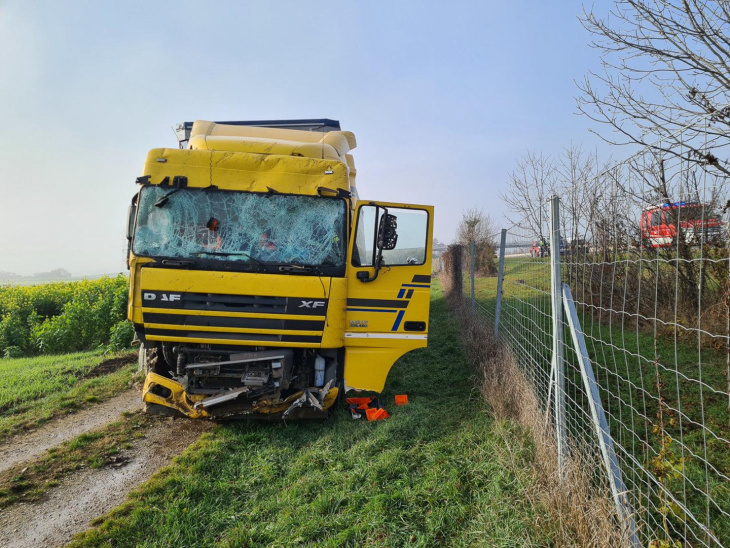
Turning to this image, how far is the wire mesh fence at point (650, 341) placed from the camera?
82.8 inches

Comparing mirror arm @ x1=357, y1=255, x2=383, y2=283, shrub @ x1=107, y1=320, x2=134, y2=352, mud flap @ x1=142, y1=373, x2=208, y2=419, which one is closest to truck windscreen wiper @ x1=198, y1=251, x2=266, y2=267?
mirror arm @ x1=357, y1=255, x2=383, y2=283

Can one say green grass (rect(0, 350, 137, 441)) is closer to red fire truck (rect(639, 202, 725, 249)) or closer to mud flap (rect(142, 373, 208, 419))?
mud flap (rect(142, 373, 208, 419))

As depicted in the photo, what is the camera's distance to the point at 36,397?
21.0ft

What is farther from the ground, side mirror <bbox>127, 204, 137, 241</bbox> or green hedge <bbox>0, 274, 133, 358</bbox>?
side mirror <bbox>127, 204, 137, 241</bbox>

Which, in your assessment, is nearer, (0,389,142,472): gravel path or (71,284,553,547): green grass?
(71,284,553,547): green grass

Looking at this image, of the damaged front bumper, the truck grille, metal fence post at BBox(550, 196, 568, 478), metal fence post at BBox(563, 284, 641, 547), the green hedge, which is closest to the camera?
metal fence post at BBox(563, 284, 641, 547)

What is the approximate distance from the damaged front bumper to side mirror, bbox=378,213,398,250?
168 cm

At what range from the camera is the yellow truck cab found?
4.47 m

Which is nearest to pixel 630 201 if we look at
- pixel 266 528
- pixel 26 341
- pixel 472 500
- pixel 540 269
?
pixel 540 269

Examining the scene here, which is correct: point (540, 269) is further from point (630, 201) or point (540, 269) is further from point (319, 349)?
point (319, 349)

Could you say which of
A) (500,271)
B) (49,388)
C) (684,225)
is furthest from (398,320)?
(49,388)

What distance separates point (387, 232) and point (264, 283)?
4.76ft

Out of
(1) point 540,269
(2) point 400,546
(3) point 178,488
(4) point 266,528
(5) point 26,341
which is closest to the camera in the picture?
(2) point 400,546

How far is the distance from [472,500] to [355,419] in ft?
6.81
